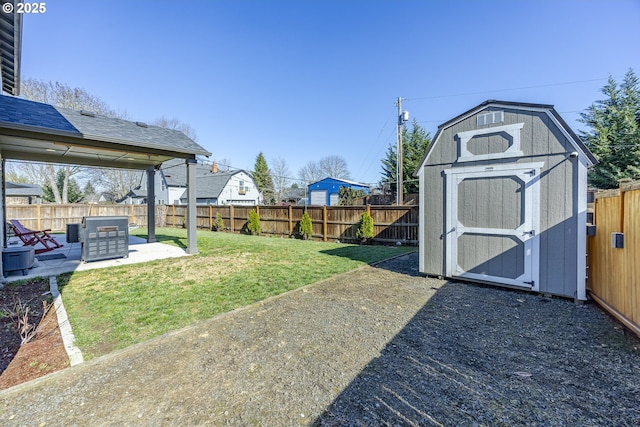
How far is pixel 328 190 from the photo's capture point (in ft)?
91.5

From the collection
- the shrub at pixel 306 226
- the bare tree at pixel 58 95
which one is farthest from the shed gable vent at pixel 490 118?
the bare tree at pixel 58 95

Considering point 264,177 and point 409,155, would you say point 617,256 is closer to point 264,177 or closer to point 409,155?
point 409,155

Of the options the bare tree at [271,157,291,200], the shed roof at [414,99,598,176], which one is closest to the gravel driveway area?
the shed roof at [414,99,598,176]

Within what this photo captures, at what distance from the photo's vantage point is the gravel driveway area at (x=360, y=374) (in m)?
1.97

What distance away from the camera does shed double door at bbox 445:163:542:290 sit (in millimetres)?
4602

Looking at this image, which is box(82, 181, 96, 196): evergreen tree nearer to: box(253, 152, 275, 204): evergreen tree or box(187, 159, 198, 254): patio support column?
box(253, 152, 275, 204): evergreen tree

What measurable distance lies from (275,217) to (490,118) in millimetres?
10334

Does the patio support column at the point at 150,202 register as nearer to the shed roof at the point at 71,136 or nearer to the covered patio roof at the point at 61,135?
the covered patio roof at the point at 61,135

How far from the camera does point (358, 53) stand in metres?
11.9

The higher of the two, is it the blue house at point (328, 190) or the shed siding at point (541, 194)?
the blue house at point (328, 190)

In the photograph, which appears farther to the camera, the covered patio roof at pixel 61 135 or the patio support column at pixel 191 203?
the patio support column at pixel 191 203

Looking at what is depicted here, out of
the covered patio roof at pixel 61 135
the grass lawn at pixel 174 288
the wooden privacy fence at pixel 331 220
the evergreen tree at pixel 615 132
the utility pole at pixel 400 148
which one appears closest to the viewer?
the grass lawn at pixel 174 288

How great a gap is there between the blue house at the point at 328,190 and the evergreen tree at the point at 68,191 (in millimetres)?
22464

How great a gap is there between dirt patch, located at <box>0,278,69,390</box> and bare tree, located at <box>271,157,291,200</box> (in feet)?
126
